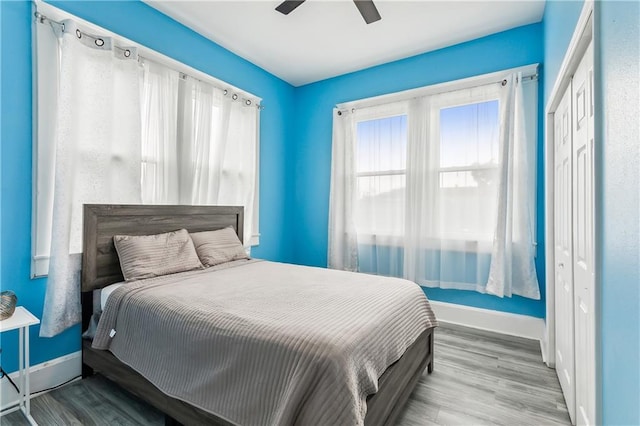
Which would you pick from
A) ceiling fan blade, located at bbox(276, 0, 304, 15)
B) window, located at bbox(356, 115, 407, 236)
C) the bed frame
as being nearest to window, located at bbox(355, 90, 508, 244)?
window, located at bbox(356, 115, 407, 236)

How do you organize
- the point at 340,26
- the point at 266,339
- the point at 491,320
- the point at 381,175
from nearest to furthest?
the point at 266,339
the point at 340,26
the point at 491,320
the point at 381,175

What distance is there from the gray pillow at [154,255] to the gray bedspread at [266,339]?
136 millimetres

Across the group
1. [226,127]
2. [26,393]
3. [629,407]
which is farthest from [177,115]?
[629,407]

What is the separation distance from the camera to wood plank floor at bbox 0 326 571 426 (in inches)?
71.1

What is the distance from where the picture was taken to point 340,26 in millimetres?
3025

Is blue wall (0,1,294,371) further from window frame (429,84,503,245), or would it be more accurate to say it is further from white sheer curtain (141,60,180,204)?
window frame (429,84,503,245)

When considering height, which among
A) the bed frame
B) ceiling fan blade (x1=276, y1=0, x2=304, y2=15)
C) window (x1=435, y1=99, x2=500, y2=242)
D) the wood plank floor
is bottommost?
the wood plank floor

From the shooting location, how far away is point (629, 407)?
83cm

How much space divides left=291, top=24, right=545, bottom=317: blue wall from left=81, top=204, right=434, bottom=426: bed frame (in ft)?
4.72

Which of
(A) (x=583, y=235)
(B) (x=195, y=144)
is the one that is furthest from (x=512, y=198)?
Result: (B) (x=195, y=144)

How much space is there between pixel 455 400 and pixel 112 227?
2.70 meters

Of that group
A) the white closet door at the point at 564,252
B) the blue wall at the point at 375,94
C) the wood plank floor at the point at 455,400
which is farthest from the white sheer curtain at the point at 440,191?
the wood plank floor at the point at 455,400

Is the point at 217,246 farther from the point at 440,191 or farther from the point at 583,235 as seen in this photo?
the point at 583,235

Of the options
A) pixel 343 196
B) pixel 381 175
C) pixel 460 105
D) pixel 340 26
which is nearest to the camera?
pixel 340 26
